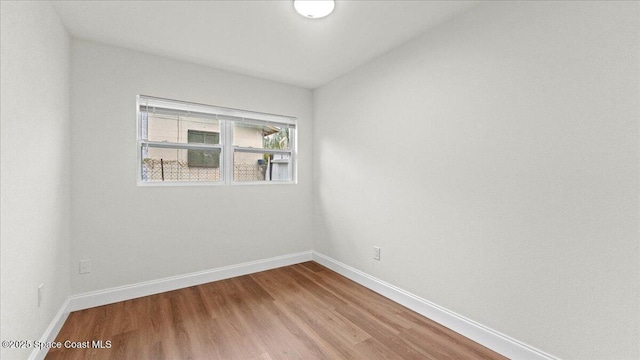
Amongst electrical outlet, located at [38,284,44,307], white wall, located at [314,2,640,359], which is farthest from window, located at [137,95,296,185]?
white wall, located at [314,2,640,359]

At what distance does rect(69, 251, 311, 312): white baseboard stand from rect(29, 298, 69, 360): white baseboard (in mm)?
135

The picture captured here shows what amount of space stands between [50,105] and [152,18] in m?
0.96

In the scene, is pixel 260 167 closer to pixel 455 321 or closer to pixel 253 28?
pixel 253 28

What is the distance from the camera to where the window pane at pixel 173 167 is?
2.74m

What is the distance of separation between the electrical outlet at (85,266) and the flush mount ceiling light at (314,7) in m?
2.80

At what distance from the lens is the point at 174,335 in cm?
198

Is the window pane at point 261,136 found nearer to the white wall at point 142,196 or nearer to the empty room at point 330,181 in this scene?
the empty room at point 330,181

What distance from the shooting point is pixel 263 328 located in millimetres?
2082

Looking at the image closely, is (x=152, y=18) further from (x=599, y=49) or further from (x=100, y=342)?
(x=599, y=49)

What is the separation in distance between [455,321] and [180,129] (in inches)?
125

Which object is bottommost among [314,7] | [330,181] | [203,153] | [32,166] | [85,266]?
[85,266]

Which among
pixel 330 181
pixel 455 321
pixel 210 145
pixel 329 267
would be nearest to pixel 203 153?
pixel 210 145

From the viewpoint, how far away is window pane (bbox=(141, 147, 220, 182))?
2.74m

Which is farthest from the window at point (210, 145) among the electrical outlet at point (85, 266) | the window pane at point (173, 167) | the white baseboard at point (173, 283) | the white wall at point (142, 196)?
the white baseboard at point (173, 283)
